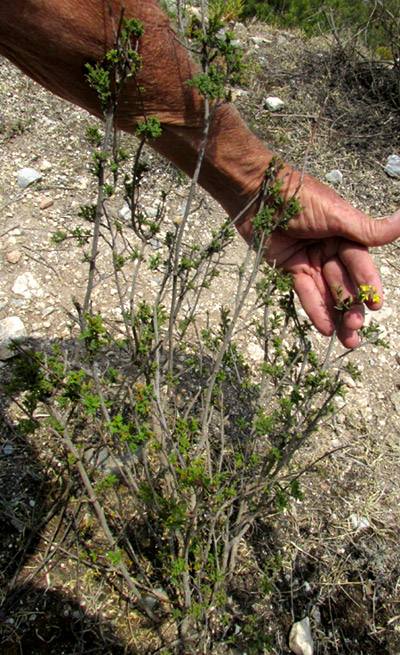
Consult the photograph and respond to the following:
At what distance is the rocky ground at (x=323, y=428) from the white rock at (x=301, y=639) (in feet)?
0.10

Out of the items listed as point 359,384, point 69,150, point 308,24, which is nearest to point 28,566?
point 359,384

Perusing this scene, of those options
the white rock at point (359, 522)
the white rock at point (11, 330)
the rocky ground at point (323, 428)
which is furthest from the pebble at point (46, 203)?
the white rock at point (359, 522)

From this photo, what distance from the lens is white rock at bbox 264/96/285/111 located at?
3.97 metres

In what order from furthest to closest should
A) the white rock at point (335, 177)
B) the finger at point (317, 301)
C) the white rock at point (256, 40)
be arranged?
the white rock at point (256, 40)
the white rock at point (335, 177)
the finger at point (317, 301)

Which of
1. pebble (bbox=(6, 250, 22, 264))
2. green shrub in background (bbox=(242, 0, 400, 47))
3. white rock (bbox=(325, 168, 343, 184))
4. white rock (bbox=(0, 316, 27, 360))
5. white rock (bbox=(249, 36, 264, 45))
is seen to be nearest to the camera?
white rock (bbox=(0, 316, 27, 360))

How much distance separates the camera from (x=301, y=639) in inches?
66.6

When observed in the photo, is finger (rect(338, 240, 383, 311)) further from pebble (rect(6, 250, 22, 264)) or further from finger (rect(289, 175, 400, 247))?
pebble (rect(6, 250, 22, 264))

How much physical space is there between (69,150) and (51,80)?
194cm

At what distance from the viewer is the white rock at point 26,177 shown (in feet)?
10.3

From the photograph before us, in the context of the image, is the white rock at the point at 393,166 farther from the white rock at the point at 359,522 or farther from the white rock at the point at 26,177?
the white rock at the point at 359,522

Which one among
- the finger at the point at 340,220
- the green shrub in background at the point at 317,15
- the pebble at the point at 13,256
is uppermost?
the green shrub in background at the point at 317,15

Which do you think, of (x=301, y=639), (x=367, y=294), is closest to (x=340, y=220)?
(x=367, y=294)

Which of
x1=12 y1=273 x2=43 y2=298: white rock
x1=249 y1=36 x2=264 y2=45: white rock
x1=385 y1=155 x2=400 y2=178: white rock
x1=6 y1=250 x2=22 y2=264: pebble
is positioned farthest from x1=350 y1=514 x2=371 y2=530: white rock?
x1=249 y1=36 x2=264 y2=45: white rock

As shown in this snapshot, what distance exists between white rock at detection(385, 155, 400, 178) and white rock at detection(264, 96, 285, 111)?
1017 mm
